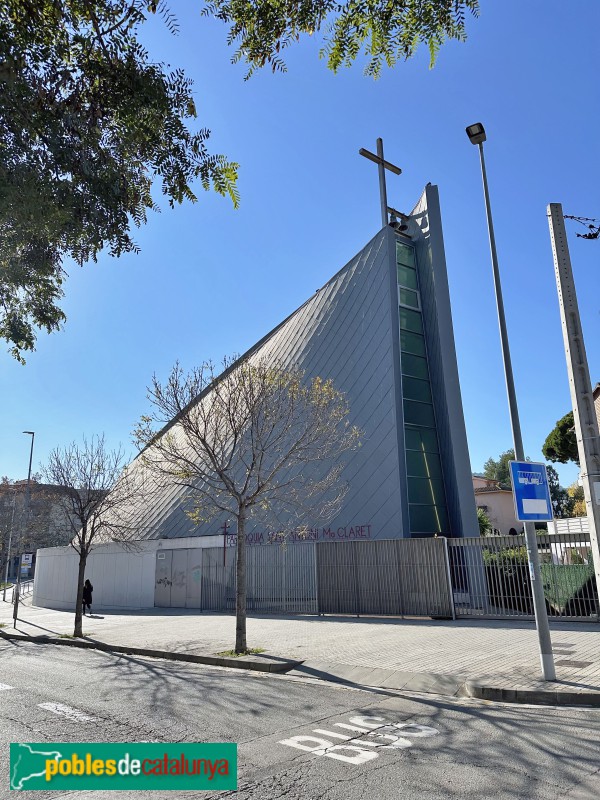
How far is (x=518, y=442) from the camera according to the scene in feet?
28.3

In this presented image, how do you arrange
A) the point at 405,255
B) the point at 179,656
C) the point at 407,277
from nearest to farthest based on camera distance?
the point at 179,656, the point at 407,277, the point at 405,255

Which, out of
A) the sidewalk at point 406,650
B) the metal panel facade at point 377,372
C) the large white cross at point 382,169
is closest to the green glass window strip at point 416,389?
the metal panel facade at point 377,372

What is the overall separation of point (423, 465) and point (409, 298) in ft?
27.1

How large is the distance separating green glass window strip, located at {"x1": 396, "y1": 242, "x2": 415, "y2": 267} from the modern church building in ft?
0.18

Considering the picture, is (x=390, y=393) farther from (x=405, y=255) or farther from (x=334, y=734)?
(x=334, y=734)

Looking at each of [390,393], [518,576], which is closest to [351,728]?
[518,576]

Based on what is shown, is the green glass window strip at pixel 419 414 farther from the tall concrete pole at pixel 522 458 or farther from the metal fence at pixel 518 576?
the tall concrete pole at pixel 522 458

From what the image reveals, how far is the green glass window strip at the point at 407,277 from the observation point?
27.0 meters

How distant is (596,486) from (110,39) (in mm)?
8129

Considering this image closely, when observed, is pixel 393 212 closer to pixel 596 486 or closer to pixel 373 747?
pixel 596 486

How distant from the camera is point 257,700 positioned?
297 inches

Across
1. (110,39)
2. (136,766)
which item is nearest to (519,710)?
(136,766)

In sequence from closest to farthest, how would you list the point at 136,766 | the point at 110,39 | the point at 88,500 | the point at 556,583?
the point at 136,766 < the point at 110,39 < the point at 556,583 < the point at 88,500

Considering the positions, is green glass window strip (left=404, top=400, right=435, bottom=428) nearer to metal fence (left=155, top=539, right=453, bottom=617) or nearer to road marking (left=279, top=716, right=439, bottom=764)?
metal fence (left=155, top=539, right=453, bottom=617)
